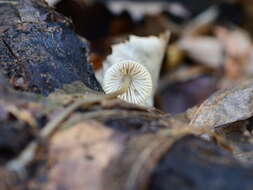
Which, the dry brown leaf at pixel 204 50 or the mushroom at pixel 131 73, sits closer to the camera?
the mushroom at pixel 131 73

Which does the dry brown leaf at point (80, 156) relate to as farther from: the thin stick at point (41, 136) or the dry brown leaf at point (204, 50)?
the dry brown leaf at point (204, 50)

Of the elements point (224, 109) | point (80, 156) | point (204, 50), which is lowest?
point (80, 156)

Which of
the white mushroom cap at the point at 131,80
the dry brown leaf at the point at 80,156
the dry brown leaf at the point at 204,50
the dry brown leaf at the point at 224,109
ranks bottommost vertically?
the dry brown leaf at the point at 80,156

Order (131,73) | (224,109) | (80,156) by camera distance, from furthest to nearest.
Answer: (131,73) < (224,109) < (80,156)

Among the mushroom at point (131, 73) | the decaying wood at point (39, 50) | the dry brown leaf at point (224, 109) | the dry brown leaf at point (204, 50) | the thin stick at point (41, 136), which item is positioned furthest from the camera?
the dry brown leaf at point (204, 50)

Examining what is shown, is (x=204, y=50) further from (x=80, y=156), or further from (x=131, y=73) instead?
(x=80, y=156)

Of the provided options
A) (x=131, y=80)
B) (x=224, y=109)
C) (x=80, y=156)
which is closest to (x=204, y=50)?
(x=131, y=80)

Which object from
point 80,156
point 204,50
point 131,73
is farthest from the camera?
point 204,50

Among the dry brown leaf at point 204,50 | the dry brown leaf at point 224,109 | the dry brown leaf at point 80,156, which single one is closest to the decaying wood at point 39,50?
the dry brown leaf at point 80,156
